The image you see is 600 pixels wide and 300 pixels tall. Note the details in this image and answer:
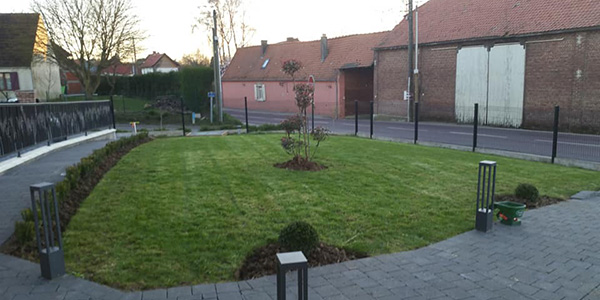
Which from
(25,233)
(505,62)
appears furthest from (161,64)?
(25,233)

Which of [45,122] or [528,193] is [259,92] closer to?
[45,122]

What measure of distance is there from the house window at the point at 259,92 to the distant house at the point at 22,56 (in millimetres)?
18968

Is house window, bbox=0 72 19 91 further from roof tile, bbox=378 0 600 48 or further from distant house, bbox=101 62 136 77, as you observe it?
roof tile, bbox=378 0 600 48

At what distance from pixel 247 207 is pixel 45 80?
42.8 meters

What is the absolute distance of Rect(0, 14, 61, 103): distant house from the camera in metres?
37.5

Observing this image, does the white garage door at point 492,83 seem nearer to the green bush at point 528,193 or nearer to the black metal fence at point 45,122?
the green bush at point 528,193

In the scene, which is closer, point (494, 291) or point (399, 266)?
point (494, 291)

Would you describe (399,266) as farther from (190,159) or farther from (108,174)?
(190,159)

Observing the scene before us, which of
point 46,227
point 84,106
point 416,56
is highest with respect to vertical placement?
point 416,56

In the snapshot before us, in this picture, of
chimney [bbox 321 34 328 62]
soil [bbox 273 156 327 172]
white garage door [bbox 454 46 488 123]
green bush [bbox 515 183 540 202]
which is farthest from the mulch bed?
chimney [bbox 321 34 328 62]

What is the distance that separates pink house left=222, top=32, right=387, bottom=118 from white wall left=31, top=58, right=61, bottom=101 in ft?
56.4

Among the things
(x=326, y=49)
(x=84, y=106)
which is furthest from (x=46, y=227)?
(x=326, y=49)

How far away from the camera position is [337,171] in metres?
10.1

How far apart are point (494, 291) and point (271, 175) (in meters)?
5.79
